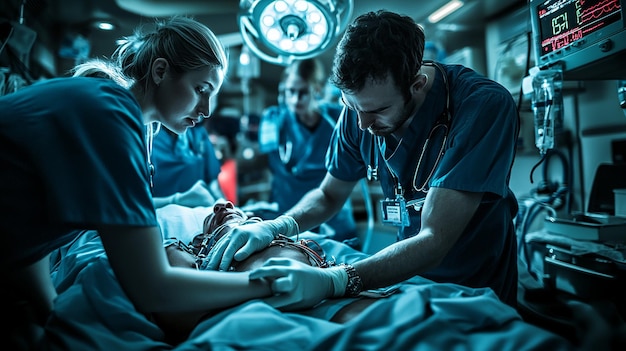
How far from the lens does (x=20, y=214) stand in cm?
84

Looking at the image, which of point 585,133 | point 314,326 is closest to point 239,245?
point 314,326

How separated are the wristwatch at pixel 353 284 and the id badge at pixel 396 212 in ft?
1.18

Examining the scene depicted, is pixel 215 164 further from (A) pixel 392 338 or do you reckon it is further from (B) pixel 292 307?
(A) pixel 392 338

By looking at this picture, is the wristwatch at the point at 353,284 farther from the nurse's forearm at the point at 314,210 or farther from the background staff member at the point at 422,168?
the nurse's forearm at the point at 314,210

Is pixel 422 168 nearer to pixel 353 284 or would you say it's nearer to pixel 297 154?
pixel 353 284

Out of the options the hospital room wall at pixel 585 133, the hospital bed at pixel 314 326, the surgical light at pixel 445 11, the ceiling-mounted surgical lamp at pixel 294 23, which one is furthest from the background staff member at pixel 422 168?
the surgical light at pixel 445 11

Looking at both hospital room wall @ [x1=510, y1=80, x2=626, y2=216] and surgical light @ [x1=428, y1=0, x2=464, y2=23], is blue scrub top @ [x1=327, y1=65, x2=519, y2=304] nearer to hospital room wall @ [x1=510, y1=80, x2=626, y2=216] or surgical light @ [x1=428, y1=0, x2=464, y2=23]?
hospital room wall @ [x1=510, y1=80, x2=626, y2=216]

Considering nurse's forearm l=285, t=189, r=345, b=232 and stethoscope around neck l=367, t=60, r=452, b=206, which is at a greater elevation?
stethoscope around neck l=367, t=60, r=452, b=206

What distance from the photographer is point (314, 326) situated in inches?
31.9

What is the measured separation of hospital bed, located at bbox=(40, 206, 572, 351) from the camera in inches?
28.5

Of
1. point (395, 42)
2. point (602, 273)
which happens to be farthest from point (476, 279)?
point (395, 42)

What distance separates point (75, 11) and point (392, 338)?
2925 mm

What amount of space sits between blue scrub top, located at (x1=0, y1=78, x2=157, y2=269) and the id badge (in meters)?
0.77

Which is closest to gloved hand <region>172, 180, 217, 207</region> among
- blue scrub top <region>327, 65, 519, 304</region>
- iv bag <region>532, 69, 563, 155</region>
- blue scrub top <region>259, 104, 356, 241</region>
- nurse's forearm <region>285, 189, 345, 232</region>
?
nurse's forearm <region>285, 189, 345, 232</region>
